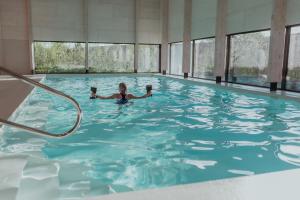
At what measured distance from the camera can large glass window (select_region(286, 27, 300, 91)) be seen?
8.17 m

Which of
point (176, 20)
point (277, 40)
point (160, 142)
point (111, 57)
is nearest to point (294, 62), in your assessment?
point (277, 40)

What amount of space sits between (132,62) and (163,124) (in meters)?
11.9

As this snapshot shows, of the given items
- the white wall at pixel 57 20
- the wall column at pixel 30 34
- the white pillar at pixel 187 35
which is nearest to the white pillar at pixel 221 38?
the white pillar at pixel 187 35

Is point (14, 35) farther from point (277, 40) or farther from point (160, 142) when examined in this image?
point (160, 142)

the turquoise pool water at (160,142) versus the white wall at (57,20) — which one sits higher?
the white wall at (57,20)

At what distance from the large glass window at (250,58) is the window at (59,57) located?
835 cm

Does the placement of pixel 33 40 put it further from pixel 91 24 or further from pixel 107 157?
pixel 107 157

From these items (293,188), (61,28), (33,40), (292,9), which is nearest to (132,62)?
(61,28)

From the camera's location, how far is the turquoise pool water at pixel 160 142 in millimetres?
2949

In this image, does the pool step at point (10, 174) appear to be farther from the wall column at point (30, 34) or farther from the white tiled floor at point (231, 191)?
the wall column at point (30, 34)

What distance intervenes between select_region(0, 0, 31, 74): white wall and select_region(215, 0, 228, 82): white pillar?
935cm

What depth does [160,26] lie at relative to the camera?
Answer: 16.8 m

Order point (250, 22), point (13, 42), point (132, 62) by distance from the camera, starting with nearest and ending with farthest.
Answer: point (250, 22), point (13, 42), point (132, 62)

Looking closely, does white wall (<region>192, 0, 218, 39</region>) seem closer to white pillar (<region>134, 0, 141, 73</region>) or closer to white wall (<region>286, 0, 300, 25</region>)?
white wall (<region>286, 0, 300, 25</region>)
